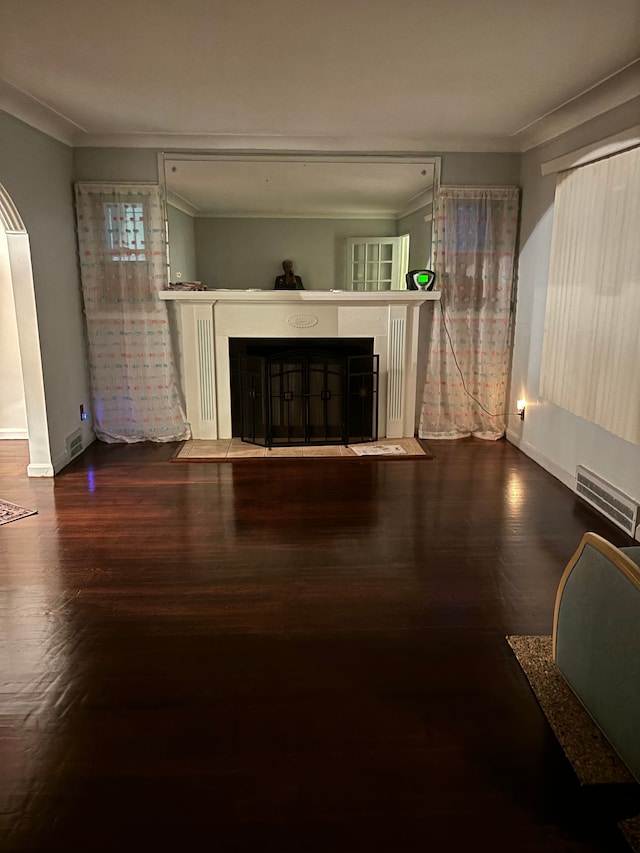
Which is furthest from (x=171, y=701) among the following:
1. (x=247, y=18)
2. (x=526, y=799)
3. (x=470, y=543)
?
(x=247, y=18)

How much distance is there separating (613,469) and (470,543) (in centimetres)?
104

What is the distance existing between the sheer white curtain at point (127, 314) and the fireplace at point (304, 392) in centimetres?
61

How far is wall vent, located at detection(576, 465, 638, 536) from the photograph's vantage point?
133 inches

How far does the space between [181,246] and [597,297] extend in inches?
130

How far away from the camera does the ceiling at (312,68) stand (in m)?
2.54

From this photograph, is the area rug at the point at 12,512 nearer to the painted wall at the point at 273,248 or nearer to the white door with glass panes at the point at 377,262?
the painted wall at the point at 273,248

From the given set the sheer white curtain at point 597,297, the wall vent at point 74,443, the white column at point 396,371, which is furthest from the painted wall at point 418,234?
the wall vent at point 74,443

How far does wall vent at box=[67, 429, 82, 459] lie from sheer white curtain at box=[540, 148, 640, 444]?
12.2 ft

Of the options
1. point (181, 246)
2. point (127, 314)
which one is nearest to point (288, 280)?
point (181, 246)

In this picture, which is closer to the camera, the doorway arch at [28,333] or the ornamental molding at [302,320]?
the doorway arch at [28,333]

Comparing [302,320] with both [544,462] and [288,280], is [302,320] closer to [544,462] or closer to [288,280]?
[288,280]

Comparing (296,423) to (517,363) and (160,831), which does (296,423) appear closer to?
(517,363)

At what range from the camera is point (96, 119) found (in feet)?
14.1

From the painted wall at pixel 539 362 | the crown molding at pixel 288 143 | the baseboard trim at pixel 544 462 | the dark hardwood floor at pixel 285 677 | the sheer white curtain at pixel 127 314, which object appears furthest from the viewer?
the sheer white curtain at pixel 127 314
